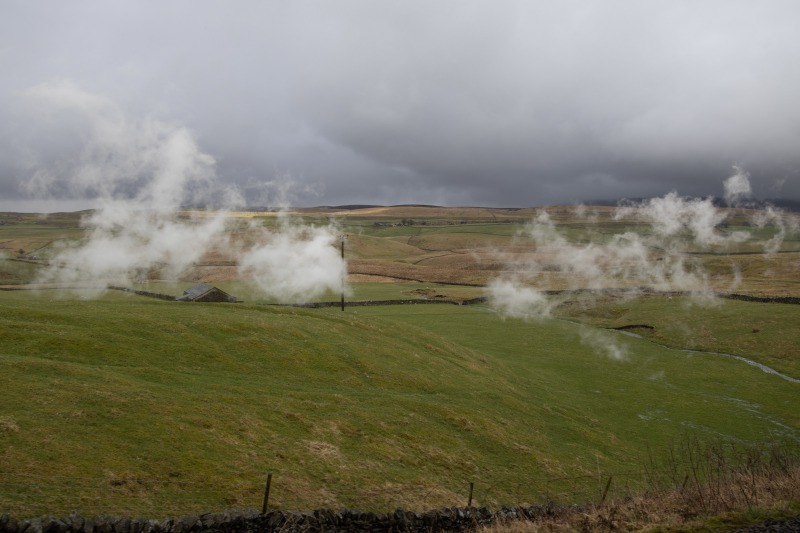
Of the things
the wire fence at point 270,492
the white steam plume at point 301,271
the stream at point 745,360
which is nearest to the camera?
the wire fence at point 270,492

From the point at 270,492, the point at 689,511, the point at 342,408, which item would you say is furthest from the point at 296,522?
the point at 689,511

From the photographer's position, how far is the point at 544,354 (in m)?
65.1

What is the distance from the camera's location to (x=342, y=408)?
3162cm

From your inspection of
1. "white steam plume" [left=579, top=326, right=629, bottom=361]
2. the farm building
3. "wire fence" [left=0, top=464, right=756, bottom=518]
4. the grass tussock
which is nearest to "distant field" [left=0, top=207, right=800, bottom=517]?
"wire fence" [left=0, top=464, right=756, bottom=518]

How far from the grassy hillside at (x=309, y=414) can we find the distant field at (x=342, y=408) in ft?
0.41

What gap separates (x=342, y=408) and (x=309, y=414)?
8.83 ft

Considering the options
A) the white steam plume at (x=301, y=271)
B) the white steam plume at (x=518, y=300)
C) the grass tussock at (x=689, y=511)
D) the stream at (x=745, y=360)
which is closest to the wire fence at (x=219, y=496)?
the grass tussock at (x=689, y=511)

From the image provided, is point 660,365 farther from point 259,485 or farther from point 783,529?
point 259,485

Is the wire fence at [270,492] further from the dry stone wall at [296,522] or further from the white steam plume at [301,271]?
the white steam plume at [301,271]

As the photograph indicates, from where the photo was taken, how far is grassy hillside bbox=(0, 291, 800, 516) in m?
20.8

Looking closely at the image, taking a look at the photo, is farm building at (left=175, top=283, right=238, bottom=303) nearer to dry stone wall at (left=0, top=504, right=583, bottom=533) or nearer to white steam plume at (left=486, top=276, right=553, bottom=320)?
white steam plume at (left=486, top=276, right=553, bottom=320)

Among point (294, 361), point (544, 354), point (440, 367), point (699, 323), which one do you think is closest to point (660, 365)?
point (544, 354)

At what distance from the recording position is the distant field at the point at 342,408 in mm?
21031

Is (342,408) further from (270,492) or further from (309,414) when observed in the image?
(270,492)
